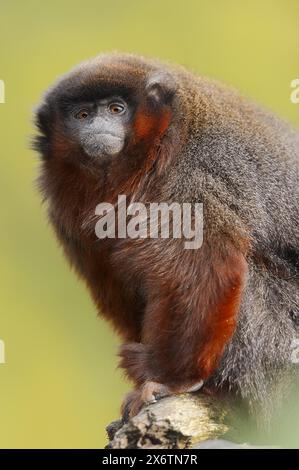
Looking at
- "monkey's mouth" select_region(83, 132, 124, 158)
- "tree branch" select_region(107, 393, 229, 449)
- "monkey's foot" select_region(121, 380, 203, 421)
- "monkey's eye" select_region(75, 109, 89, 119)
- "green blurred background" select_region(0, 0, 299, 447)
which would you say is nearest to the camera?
"tree branch" select_region(107, 393, 229, 449)

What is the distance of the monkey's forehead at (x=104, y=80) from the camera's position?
14.8 ft

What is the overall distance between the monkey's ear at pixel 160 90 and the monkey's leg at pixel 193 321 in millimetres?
852

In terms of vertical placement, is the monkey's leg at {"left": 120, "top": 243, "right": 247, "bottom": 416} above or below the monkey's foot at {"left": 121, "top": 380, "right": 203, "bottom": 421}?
above

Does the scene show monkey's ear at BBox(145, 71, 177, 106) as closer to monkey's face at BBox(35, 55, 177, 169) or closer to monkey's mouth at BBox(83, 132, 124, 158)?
monkey's face at BBox(35, 55, 177, 169)

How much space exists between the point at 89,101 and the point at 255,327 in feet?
4.74

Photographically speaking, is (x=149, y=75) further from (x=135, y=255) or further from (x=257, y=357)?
(x=257, y=357)

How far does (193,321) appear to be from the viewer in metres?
4.12

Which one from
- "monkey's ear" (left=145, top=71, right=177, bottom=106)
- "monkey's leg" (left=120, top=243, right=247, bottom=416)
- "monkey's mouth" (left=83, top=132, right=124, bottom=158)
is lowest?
"monkey's leg" (left=120, top=243, right=247, bottom=416)

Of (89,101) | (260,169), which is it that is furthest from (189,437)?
(89,101)

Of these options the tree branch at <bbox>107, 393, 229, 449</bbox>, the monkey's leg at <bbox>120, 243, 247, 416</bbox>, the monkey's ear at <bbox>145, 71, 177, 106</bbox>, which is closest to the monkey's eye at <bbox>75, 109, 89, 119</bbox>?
the monkey's ear at <bbox>145, 71, 177, 106</bbox>

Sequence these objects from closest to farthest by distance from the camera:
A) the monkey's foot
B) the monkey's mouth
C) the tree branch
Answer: the tree branch → the monkey's foot → the monkey's mouth

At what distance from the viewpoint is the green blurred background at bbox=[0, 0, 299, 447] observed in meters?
9.66

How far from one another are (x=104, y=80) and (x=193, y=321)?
1.32m

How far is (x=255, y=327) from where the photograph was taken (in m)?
4.15
